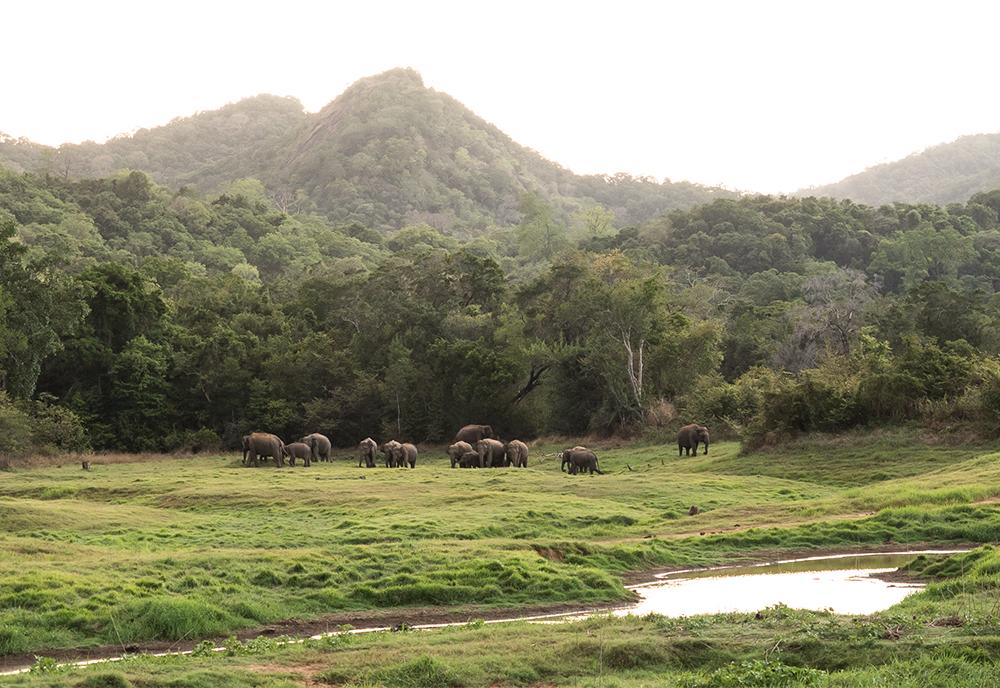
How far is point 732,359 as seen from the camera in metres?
66.1

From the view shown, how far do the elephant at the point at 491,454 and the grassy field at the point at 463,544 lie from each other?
4.73 metres

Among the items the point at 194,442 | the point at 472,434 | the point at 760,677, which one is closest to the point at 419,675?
the point at 760,677

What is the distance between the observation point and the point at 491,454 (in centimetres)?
4766

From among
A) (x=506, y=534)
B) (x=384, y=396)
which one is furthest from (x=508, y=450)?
(x=506, y=534)

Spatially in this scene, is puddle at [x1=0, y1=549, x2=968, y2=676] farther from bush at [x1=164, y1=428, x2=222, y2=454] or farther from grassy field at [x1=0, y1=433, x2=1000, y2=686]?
bush at [x1=164, y1=428, x2=222, y2=454]

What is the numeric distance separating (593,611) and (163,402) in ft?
152

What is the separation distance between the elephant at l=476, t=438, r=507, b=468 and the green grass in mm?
5493

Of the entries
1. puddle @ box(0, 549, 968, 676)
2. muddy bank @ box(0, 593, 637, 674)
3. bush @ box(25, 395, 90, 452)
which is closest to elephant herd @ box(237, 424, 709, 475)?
bush @ box(25, 395, 90, 452)

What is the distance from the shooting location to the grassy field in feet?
46.5

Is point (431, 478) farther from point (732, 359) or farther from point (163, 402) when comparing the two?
point (732, 359)

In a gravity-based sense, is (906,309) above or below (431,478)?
above

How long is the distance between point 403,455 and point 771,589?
29908 mm

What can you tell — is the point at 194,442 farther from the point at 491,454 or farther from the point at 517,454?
the point at 517,454

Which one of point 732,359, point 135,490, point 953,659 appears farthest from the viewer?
point 732,359
